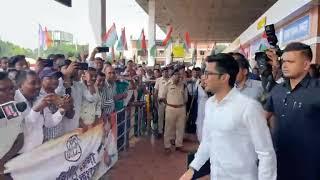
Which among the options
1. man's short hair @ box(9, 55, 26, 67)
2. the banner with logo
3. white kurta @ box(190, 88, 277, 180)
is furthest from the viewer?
man's short hair @ box(9, 55, 26, 67)

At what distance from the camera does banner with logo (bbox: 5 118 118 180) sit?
3449 millimetres

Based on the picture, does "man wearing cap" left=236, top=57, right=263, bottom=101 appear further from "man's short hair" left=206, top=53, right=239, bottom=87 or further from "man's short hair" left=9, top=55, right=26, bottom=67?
"man's short hair" left=9, top=55, right=26, bottom=67

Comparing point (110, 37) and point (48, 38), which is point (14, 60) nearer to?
point (110, 37)

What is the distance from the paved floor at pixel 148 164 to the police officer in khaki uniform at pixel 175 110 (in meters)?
0.34

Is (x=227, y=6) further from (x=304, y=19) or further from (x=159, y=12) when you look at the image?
(x=304, y=19)

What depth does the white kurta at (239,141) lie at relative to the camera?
8.13 ft

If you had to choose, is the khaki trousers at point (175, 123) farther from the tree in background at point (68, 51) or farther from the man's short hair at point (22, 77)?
the man's short hair at point (22, 77)

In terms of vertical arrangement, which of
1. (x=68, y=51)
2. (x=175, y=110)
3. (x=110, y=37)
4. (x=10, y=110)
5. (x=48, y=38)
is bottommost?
(x=175, y=110)

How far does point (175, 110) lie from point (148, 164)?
1.60m

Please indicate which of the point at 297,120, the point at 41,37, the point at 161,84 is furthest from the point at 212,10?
the point at 297,120

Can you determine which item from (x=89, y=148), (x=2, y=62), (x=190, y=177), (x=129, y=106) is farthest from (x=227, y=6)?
(x=190, y=177)

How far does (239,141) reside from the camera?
2566 millimetres

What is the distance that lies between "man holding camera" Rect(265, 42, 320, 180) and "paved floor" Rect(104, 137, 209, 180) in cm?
339

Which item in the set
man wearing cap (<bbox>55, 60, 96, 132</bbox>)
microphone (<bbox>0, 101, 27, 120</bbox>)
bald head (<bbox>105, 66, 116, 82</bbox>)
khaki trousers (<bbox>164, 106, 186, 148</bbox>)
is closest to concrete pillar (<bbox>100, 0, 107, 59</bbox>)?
khaki trousers (<bbox>164, 106, 186, 148</bbox>)
